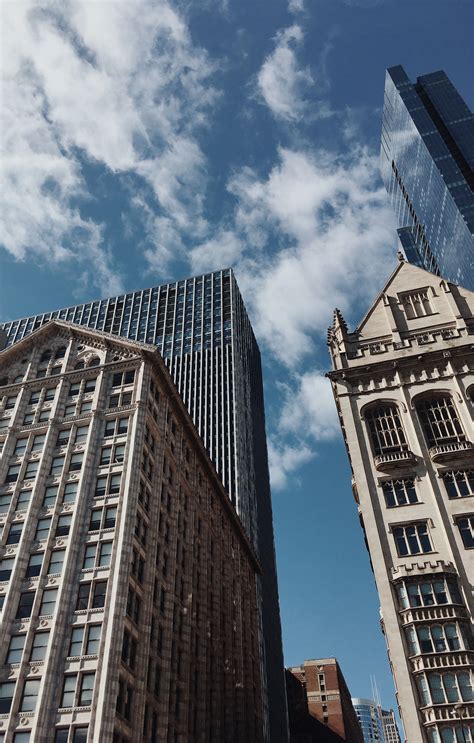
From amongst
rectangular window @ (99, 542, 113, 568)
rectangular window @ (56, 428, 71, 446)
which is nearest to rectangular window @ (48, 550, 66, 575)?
rectangular window @ (99, 542, 113, 568)

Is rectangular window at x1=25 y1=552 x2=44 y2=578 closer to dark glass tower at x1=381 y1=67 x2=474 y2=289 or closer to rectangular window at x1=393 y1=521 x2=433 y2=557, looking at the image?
rectangular window at x1=393 y1=521 x2=433 y2=557

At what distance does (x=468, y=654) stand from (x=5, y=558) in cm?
3522

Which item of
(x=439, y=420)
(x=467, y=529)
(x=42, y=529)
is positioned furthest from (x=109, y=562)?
(x=439, y=420)

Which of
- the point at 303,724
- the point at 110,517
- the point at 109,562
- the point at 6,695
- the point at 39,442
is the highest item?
the point at 39,442

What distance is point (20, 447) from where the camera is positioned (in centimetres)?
6059

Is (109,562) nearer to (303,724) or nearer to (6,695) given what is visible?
(6,695)

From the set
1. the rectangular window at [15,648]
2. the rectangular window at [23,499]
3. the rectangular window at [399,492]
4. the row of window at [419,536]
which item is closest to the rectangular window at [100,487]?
the rectangular window at [23,499]

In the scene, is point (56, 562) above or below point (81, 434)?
below

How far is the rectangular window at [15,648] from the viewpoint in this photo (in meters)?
44.5

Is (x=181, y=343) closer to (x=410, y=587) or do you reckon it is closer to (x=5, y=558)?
(x=5, y=558)

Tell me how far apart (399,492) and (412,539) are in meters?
4.02

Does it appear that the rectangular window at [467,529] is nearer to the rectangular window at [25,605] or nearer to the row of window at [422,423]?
the row of window at [422,423]

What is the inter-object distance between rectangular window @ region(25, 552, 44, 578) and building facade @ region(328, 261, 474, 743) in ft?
84.0

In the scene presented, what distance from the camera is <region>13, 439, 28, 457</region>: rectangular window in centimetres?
6000
